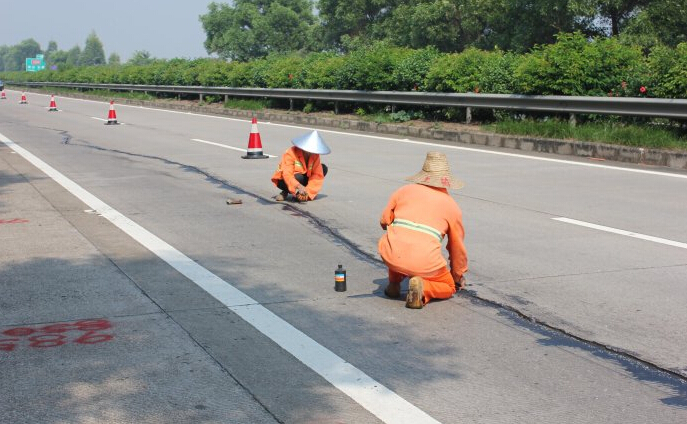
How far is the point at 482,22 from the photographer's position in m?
51.4

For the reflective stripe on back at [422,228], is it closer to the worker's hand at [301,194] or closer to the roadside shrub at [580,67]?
the worker's hand at [301,194]

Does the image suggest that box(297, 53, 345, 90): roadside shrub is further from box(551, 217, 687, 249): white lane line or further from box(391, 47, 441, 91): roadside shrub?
box(551, 217, 687, 249): white lane line

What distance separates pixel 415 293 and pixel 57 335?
86.7 inches

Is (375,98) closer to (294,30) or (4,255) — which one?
(4,255)

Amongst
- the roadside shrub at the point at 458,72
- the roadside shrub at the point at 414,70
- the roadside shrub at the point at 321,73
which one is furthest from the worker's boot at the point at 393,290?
the roadside shrub at the point at 321,73

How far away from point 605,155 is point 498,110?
5.16 meters

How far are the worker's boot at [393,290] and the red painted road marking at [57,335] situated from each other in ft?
6.11

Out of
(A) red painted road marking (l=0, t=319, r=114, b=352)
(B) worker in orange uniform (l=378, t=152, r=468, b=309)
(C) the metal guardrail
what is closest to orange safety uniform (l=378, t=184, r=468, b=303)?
(B) worker in orange uniform (l=378, t=152, r=468, b=309)

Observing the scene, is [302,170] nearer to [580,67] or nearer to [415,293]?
[415,293]

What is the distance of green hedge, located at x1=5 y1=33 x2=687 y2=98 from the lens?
1617 centimetres

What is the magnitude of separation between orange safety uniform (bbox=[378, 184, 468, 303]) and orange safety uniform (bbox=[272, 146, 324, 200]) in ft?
14.4

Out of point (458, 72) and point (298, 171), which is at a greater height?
point (458, 72)

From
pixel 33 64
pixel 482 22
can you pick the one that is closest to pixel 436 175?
pixel 482 22

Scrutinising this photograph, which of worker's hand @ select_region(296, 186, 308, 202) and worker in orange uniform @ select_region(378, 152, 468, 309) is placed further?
worker's hand @ select_region(296, 186, 308, 202)
